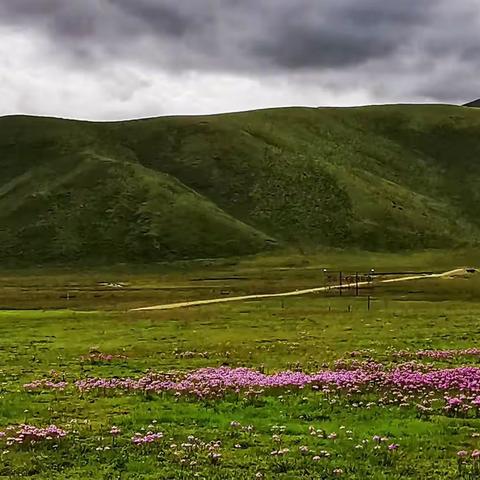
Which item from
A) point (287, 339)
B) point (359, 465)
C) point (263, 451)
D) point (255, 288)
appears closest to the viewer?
point (359, 465)

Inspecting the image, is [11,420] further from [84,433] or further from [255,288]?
[255,288]

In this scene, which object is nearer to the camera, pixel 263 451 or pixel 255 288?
pixel 263 451

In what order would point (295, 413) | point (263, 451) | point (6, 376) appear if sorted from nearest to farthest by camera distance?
point (263, 451) < point (295, 413) < point (6, 376)

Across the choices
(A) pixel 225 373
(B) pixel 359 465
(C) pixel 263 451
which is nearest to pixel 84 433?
(C) pixel 263 451

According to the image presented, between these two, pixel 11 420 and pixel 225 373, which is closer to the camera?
pixel 11 420

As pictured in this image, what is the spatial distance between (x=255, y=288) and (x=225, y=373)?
8997 centimetres

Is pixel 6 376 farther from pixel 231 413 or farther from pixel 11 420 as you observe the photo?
pixel 231 413

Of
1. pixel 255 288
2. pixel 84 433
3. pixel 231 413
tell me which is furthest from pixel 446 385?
pixel 255 288

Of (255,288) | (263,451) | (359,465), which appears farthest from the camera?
(255,288)

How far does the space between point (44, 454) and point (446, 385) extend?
12810 mm

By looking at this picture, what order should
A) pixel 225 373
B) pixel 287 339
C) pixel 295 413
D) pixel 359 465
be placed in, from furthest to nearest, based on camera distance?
pixel 287 339 → pixel 225 373 → pixel 295 413 → pixel 359 465

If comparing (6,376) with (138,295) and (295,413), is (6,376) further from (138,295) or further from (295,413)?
(138,295)

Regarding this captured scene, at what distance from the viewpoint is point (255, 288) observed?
11838 centimetres

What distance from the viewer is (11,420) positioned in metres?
21.6
